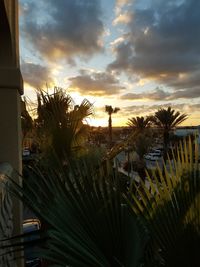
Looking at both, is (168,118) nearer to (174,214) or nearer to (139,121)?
(139,121)

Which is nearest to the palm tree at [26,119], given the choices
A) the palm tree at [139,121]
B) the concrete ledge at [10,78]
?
the concrete ledge at [10,78]

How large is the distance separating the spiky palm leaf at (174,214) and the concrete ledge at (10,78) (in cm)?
246

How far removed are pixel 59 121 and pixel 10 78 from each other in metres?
1.45

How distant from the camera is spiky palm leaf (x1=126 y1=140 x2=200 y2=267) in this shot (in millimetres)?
1432

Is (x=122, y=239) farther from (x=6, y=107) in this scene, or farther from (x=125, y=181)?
(x=6, y=107)

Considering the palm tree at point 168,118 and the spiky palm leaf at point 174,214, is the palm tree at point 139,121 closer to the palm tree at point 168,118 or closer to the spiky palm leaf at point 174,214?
the palm tree at point 168,118

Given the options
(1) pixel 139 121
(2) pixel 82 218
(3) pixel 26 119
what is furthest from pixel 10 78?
(1) pixel 139 121

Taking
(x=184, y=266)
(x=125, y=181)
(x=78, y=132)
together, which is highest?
(x=78, y=132)

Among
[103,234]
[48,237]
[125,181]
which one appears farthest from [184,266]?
[125,181]

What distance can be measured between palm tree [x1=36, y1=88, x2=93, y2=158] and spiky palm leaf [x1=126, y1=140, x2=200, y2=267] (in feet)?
10.6

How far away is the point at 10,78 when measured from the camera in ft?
11.8

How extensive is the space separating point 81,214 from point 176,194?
0.49 metres

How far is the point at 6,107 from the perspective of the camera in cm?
366

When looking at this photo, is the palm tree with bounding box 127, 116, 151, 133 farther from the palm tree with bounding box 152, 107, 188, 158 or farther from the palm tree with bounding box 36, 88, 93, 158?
the palm tree with bounding box 36, 88, 93, 158
